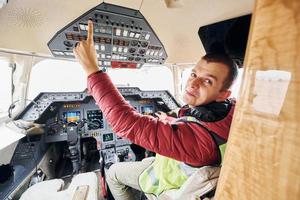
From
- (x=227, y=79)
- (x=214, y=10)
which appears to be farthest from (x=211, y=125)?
(x=214, y=10)

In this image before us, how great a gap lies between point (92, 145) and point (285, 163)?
3277mm

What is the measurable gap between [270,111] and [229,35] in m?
1.06

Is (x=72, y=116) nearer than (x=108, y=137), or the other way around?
(x=72, y=116)

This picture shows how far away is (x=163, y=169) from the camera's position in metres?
1.14

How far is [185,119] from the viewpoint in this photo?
0.90 metres

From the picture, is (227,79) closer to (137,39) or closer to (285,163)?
(285,163)

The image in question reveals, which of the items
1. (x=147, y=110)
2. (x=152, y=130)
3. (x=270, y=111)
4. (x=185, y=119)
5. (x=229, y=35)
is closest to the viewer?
(x=270, y=111)

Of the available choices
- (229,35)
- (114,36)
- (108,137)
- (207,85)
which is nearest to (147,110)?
(108,137)

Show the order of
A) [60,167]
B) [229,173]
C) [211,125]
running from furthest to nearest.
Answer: [60,167], [211,125], [229,173]

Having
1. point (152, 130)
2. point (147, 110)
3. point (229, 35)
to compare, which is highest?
point (229, 35)

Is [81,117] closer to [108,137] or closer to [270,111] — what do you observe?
[108,137]

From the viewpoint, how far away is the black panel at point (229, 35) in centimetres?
122

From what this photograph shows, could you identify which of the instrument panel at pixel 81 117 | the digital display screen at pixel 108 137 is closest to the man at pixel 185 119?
the instrument panel at pixel 81 117

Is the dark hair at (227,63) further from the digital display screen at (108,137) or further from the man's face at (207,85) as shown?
the digital display screen at (108,137)
